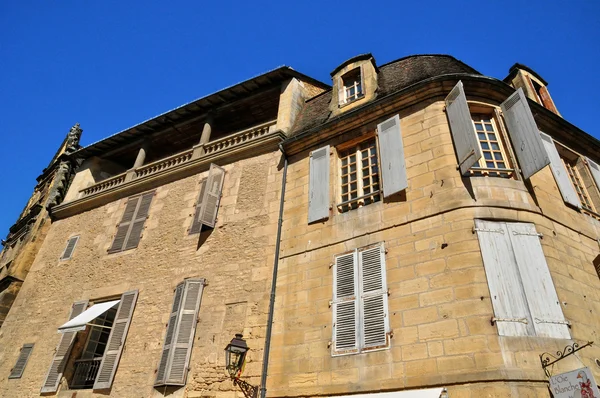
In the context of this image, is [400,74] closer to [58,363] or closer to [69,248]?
[58,363]

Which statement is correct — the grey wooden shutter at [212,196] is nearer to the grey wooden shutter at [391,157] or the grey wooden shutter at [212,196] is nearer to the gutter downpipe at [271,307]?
the gutter downpipe at [271,307]

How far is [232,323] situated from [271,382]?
1.38 metres

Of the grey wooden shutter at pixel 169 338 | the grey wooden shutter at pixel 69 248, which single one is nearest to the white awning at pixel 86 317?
the grey wooden shutter at pixel 169 338

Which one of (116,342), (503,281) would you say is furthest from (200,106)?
(503,281)

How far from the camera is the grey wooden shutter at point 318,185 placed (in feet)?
24.5

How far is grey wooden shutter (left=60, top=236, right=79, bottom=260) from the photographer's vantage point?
447 inches

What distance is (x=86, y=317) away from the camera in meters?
8.59

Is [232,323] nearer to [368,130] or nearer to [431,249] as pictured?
Answer: [431,249]

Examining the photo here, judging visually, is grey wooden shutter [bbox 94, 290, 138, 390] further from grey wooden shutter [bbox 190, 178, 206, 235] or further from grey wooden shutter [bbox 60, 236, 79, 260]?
grey wooden shutter [bbox 60, 236, 79, 260]

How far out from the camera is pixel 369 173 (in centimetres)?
746

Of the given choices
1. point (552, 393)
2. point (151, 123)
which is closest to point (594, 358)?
point (552, 393)

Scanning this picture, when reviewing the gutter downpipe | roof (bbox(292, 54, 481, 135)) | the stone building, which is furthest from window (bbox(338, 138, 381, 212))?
the gutter downpipe

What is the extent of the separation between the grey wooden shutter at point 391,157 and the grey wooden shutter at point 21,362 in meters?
9.17

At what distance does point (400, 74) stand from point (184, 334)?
6752mm
